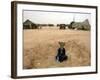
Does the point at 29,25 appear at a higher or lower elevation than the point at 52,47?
higher

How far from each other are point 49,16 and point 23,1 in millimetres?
271

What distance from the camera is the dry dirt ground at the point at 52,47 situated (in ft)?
6.77

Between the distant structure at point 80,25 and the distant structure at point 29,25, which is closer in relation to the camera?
the distant structure at point 29,25

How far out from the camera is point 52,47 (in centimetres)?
216

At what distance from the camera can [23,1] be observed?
2031mm

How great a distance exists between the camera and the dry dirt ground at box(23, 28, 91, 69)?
6.77 ft

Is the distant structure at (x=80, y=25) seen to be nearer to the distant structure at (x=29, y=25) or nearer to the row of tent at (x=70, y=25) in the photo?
the row of tent at (x=70, y=25)

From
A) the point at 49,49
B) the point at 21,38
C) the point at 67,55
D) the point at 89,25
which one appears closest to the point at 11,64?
the point at 21,38

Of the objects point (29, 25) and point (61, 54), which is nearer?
point (29, 25)

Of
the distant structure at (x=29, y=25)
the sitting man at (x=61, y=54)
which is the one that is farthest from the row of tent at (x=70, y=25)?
the sitting man at (x=61, y=54)

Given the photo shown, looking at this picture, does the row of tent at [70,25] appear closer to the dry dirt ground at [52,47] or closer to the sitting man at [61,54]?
the dry dirt ground at [52,47]

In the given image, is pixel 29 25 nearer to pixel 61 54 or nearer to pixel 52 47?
pixel 52 47

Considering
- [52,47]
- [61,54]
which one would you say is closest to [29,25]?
[52,47]

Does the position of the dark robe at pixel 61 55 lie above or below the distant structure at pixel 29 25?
below
